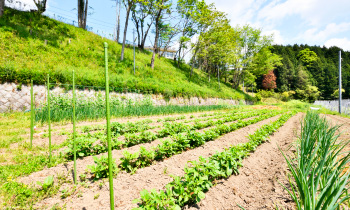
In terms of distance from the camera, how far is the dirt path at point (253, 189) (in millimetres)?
2234

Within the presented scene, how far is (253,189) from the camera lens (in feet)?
8.83

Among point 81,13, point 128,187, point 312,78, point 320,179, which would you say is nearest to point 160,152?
point 128,187

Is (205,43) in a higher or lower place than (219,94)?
higher

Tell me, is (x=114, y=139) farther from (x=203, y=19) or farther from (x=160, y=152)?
(x=203, y=19)

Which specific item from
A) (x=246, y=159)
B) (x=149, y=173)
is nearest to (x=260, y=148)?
(x=246, y=159)

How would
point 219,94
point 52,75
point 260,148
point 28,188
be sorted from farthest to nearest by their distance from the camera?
point 219,94 → point 52,75 → point 260,148 → point 28,188

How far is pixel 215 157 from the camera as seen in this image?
3.12 m

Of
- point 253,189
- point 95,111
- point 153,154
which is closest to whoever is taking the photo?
point 253,189

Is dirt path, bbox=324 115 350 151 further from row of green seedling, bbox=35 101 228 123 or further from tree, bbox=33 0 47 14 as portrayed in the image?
tree, bbox=33 0 47 14

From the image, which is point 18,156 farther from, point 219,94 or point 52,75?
point 219,94

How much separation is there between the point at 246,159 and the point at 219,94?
22978mm

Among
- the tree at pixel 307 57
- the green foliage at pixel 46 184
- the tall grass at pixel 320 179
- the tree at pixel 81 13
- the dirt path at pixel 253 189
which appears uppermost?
the tree at pixel 307 57

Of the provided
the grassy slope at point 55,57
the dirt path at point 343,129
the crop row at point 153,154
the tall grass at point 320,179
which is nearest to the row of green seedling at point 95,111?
the grassy slope at point 55,57

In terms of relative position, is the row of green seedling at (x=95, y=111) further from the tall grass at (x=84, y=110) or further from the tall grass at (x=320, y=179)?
the tall grass at (x=320, y=179)
